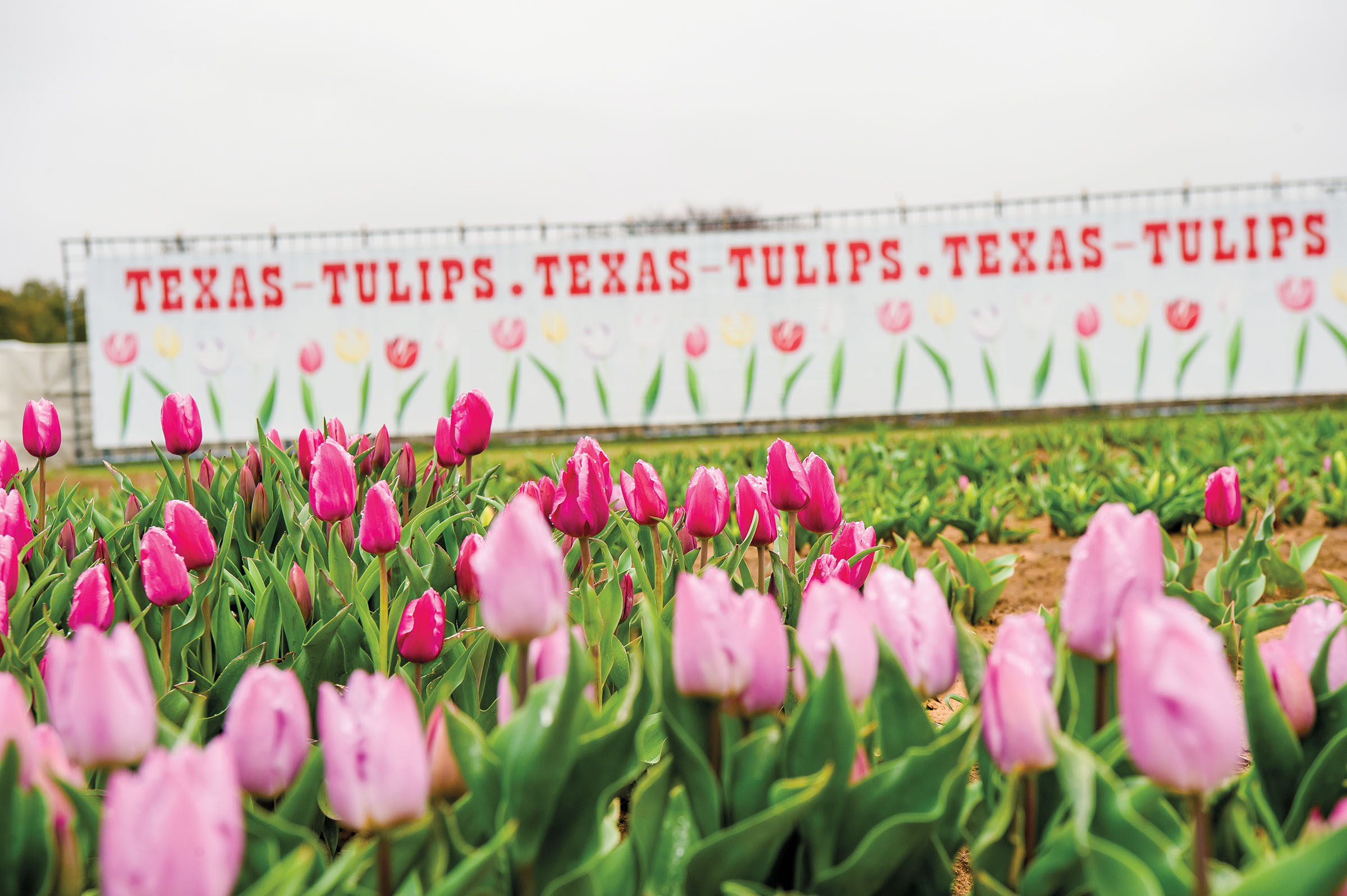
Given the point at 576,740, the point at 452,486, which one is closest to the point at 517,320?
the point at 452,486

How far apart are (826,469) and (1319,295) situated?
13915 mm

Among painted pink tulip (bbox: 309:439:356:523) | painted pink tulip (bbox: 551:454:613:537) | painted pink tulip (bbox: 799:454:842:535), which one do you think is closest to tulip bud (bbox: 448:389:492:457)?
painted pink tulip (bbox: 309:439:356:523)

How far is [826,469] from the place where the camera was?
60.6 inches

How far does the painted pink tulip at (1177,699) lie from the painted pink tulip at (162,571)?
1.22 metres

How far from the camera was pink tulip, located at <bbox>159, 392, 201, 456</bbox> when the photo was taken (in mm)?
1957

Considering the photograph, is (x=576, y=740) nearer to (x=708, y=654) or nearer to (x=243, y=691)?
(x=708, y=654)

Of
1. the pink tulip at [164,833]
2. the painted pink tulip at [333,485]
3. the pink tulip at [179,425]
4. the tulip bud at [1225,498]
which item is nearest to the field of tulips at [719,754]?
the pink tulip at [164,833]

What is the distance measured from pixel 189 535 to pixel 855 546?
1084mm

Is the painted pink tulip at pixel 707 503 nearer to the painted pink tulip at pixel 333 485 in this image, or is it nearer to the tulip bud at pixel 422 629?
the tulip bud at pixel 422 629

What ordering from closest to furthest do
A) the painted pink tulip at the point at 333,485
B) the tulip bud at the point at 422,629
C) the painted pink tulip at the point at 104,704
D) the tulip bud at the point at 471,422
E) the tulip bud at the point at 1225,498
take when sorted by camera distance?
1. the painted pink tulip at the point at 104,704
2. the tulip bud at the point at 422,629
3. the painted pink tulip at the point at 333,485
4. the tulip bud at the point at 471,422
5. the tulip bud at the point at 1225,498

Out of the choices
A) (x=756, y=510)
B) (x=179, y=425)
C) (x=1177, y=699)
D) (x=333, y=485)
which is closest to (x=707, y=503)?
(x=756, y=510)

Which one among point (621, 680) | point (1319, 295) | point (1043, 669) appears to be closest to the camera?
point (1043, 669)

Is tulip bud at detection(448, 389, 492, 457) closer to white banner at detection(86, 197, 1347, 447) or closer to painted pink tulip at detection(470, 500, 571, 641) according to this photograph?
painted pink tulip at detection(470, 500, 571, 641)

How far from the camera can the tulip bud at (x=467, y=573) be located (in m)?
1.45
